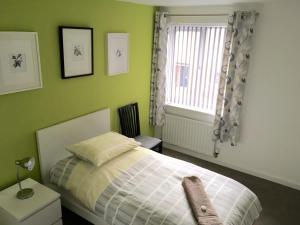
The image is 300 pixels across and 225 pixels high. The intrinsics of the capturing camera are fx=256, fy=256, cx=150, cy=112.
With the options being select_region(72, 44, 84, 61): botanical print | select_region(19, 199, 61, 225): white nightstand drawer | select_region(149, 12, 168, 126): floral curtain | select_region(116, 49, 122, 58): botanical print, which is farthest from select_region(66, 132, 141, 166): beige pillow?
select_region(149, 12, 168, 126): floral curtain

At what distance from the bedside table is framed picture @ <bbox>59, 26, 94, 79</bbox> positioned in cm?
117

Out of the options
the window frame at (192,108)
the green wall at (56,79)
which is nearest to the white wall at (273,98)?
the window frame at (192,108)

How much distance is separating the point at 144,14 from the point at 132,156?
2047 mm

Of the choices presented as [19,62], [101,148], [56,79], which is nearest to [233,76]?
[101,148]

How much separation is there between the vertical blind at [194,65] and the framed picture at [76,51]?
1522 millimetres

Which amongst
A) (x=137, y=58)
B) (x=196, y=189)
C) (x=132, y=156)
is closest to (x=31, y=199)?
(x=132, y=156)

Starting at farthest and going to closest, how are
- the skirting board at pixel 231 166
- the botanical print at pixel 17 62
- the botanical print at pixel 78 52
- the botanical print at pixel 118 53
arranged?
the skirting board at pixel 231 166, the botanical print at pixel 118 53, the botanical print at pixel 78 52, the botanical print at pixel 17 62

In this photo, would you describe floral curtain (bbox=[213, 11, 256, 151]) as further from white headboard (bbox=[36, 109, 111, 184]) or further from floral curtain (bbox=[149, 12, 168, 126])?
white headboard (bbox=[36, 109, 111, 184])

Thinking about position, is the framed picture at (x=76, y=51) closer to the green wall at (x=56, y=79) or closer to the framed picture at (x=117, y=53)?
the green wall at (x=56, y=79)

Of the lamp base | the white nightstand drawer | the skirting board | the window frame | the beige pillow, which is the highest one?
the window frame

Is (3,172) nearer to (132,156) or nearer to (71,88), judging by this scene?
(71,88)

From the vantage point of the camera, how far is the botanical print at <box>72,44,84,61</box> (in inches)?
107

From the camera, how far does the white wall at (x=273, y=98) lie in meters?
3.07

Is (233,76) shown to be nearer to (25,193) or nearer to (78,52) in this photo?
(78,52)
